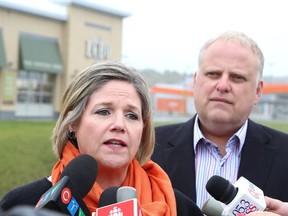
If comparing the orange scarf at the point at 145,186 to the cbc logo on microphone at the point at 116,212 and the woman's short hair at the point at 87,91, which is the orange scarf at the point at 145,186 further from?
the cbc logo on microphone at the point at 116,212

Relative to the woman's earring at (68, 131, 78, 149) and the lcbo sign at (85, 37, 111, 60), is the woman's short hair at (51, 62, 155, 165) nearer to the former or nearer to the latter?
the woman's earring at (68, 131, 78, 149)

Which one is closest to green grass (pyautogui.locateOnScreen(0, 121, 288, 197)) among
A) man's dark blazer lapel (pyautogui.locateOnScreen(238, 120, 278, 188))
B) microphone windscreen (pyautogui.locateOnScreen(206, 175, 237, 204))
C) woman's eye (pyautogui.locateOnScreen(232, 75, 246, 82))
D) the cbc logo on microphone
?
man's dark blazer lapel (pyautogui.locateOnScreen(238, 120, 278, 188))

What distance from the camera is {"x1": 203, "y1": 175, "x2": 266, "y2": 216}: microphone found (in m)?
1.67

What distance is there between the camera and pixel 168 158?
9.29 feet

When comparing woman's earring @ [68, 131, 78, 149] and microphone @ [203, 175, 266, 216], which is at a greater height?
woman's earring @ [68, 131, 78, 149]

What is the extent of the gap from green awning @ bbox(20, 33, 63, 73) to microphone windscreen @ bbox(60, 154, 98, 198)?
2350 centimetres

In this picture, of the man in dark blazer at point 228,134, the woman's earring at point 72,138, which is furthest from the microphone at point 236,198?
the man in dark blazer at point 228,134

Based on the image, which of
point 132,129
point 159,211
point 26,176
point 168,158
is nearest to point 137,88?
point 132,129

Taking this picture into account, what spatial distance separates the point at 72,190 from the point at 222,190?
0.68 metres

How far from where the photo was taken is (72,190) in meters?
1.34

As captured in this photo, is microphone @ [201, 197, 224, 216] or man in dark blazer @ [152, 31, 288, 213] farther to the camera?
man in dark blazer @ [152, 31, 288, 213]

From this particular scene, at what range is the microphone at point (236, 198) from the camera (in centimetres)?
167

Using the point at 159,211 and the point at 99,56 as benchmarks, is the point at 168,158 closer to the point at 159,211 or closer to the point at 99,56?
the point at 159,211

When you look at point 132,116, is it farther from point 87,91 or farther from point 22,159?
point 22,159
